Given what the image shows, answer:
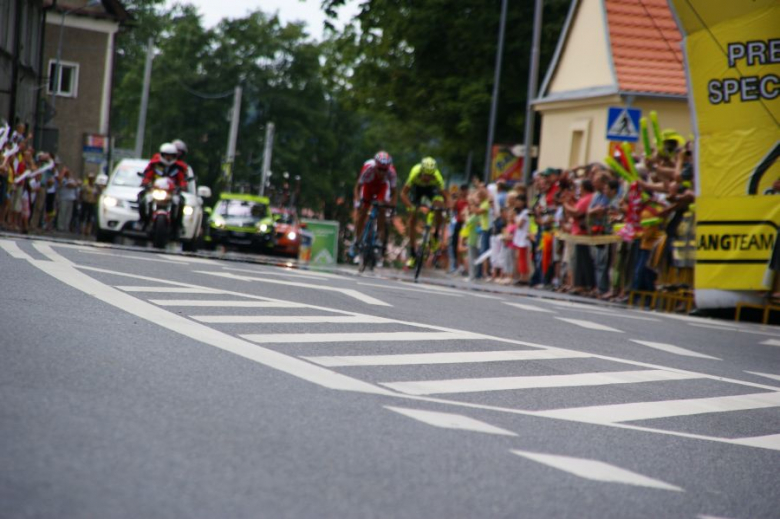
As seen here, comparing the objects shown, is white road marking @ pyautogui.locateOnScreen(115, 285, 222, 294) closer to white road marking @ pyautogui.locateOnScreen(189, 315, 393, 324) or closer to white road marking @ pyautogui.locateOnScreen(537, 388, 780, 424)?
white road marking @ pyautogui.locateOnScreen(189, 315, 393, 324)

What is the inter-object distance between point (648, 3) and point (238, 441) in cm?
3638

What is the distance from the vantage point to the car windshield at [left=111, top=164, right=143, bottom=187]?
2689 centimetres

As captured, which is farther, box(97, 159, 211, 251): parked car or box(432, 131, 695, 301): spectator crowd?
box(97, 159, 211, 251): parked car

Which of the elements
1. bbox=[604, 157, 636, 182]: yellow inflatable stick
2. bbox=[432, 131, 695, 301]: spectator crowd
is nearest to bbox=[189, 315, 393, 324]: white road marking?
bbox=[432, 131, 695, 301]: spectator crowd

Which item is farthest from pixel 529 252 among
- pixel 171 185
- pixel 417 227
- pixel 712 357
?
pixel 712 357

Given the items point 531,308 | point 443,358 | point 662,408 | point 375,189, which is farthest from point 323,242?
point 662,408

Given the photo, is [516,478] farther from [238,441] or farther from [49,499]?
[49,499]

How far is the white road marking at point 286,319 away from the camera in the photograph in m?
10.2

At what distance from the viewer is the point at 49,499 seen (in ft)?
14.3

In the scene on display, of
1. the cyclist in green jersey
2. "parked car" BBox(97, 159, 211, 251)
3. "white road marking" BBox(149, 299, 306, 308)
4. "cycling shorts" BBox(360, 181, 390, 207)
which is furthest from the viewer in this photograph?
"parked car" BBox(97, 159, 211, 251)

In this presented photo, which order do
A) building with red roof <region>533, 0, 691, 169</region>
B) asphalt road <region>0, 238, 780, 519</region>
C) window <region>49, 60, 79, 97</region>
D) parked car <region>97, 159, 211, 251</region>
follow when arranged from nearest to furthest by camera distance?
asphalt road <region>0, 238, 780, 519</region> → parked car <region>97, 159, 211, 251</region> → building with red roof <region>533, 0, 691, 169</region> → window <region>49, 60, 79, 97</region>

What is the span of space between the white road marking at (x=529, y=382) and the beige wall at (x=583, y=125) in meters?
25.8

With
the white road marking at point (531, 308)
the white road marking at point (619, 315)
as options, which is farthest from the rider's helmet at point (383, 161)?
the white road marking at point (619, 315)

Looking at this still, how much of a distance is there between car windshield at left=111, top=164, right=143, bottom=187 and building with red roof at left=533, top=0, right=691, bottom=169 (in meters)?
14.2
